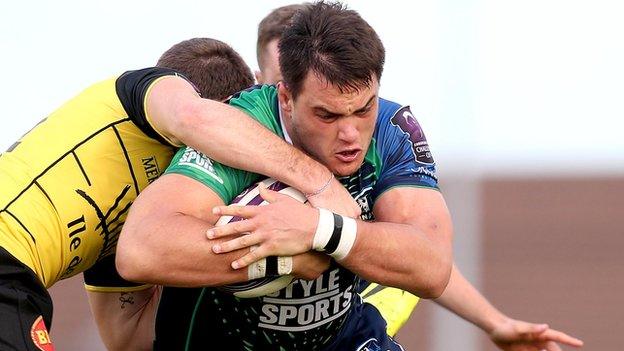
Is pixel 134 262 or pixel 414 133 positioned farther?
pixel 414 133

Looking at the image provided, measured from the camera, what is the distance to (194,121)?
3998 millimetres

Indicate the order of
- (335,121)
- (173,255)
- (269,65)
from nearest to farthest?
(173,255) < (335,121) < (269,65)

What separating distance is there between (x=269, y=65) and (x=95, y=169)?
1769mm

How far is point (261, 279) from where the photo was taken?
13.1ft

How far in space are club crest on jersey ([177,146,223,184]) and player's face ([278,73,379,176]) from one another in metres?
0.33

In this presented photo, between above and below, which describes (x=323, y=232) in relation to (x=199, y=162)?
below

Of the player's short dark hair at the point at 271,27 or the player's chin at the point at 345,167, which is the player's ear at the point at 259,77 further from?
the player's chin at the point at 345,167

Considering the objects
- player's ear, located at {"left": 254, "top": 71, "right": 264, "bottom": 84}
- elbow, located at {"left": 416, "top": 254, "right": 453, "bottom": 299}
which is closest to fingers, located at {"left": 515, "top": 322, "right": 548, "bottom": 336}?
elbow, located at {"left": 416, "top": 254, "right": 453, "bottom": 299}

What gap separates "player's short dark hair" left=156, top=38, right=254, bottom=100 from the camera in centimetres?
478

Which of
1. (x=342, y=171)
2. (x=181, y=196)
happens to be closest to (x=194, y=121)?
(x=181, y=196)

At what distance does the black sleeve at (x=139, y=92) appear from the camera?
13.9 ft

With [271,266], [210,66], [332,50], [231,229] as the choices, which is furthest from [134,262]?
[210,66]

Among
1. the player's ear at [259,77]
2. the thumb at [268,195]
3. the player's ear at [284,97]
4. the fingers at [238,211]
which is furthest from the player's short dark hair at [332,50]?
the player's ear at [259,77]

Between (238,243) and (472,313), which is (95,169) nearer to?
(238,243)
